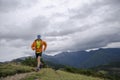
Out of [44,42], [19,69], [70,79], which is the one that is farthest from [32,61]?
[70,79]

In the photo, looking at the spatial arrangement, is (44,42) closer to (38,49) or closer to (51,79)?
(38,49)

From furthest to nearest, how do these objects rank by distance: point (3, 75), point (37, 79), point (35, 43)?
1. point (3, 75)
2. point (35, 43)
3. point (37, 79)

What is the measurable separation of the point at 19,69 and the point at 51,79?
12.1 metres

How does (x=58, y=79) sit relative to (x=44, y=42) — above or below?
below

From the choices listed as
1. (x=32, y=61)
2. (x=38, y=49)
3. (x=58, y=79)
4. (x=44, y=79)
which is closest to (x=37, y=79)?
(x=44, y=79)

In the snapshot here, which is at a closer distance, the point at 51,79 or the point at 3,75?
the point at 51,79

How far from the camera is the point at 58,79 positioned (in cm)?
2456

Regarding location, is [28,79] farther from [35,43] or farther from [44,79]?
[35,43]

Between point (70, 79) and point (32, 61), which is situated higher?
point (32, 61)

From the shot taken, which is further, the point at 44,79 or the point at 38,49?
the point at 38,49

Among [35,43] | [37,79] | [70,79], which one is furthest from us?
[35,43]

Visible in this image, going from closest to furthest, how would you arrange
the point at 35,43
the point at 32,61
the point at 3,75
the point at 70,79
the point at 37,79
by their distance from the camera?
the point at 37,79, the point at 70,79, the point at 35,43, the point at 3,75, the point at 32,61

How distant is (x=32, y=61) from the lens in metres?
48.0

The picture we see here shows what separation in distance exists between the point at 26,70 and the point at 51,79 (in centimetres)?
1058
